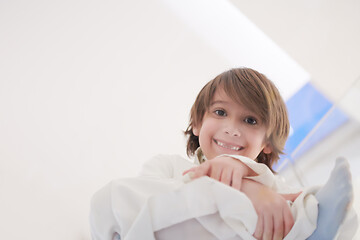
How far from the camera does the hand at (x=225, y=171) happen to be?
0.55 meters

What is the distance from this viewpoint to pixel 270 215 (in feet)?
1.66

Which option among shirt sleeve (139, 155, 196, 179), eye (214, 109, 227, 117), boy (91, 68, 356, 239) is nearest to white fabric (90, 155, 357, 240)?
boy (91, 68, 356, 239)

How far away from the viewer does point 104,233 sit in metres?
0.55

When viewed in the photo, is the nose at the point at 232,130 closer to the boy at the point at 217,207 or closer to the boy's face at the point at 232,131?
the boy's face at the point at 232,131

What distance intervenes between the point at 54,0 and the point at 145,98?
16.3 inches

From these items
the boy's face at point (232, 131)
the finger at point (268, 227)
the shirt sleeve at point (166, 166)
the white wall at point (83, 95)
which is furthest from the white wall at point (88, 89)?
the finger at point (268, 227)

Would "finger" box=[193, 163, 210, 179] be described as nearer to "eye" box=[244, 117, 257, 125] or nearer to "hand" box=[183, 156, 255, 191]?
"hand" box=[183, 156, 255, 191]

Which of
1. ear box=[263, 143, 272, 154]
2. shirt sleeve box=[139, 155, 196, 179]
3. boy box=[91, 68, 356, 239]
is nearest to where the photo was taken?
boy box=[91, 68, 356, 239]

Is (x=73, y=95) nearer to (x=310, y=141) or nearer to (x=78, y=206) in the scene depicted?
(x=78, y=206)

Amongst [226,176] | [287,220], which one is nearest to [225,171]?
[226,176]

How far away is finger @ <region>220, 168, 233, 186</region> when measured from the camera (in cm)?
54

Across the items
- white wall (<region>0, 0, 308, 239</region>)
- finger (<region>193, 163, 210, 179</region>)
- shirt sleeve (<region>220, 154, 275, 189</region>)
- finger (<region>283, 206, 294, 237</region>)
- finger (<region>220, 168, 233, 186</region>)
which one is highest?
shirt sleeve (<region>220, 154, 275, 189</region>)

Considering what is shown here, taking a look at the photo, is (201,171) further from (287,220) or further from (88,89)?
(88,89)

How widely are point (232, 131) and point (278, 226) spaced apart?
36cm
